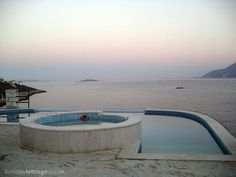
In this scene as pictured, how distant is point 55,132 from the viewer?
16.6 ft

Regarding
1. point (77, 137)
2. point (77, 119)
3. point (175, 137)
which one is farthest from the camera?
point (77, 119)

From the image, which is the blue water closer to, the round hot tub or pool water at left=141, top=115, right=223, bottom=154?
pool water at left=141, top=115, right=223, bottom=154

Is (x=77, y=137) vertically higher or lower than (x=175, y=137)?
higher

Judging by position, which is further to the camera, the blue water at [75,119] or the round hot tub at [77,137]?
the blue water at [75,119]

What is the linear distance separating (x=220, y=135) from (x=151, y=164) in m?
2.61

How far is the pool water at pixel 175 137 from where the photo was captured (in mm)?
5832

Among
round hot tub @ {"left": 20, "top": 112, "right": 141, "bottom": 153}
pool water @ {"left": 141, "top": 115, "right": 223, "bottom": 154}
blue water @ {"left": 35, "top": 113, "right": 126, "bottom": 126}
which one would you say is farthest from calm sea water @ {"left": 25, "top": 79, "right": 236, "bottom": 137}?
round hot tub @ {"left": 20, "top": 112, "right": 141, "bottom": 153}

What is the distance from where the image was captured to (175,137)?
710 cm

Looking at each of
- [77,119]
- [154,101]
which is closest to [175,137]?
[77,119]

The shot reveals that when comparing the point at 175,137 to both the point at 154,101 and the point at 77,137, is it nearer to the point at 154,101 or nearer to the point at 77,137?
the point at 77,137

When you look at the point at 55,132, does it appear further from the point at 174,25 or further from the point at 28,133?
the point at 174,25

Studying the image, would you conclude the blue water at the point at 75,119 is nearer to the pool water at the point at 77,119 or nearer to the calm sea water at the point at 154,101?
the pool water at the point at 77,119

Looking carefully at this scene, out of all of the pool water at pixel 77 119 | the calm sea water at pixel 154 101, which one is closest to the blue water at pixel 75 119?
the pool water at pixel 77 119

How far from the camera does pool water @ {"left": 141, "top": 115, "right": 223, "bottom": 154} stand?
19.1ft
